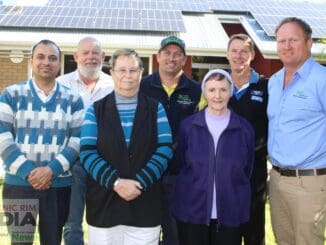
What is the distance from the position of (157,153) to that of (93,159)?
518 millimetres

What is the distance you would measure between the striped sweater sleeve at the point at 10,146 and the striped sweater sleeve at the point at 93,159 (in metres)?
0.55

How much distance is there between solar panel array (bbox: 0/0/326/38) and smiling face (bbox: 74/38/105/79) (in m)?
6.42

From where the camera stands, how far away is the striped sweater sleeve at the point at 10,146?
352 cm

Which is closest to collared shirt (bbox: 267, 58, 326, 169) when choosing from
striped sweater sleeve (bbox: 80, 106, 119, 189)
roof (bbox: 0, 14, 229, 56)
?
striped sweater sleeve (bbox: 80, 106, 119, 189)

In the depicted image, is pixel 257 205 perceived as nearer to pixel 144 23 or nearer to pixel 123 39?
pixel 123 39

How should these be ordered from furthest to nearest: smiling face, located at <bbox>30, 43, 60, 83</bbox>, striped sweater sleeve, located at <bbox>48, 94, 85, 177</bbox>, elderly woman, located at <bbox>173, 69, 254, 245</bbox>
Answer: smiling face, located at <bbox>30, 43, 60, 83</bbox>, striped sweater sleeve, located at <bbox>48, 94, 85, 177</bbox>, elderly woman, located at <bbox>173, 69, 254, 245</bbox>

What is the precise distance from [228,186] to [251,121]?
0.91 meters

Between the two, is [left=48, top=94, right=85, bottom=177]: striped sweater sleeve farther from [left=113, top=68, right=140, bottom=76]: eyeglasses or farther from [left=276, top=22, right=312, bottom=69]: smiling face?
[left=276, top=22, right=312, bottom=69]: smiling face

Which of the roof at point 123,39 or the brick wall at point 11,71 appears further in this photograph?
the brick wall at point 11,71

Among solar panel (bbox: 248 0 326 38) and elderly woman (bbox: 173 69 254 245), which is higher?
solar panel (bbox: 248 0 326 38)

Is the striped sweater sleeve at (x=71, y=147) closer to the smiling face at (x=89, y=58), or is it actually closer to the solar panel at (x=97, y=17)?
the smiling face at (x=89, y=58)

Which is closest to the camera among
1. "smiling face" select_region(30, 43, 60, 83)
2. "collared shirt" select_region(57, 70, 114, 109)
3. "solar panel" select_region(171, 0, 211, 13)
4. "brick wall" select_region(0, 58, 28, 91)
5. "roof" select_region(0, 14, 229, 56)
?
"smiling face" select_region(30, 43, 60, 83)

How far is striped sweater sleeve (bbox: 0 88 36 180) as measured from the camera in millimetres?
3516

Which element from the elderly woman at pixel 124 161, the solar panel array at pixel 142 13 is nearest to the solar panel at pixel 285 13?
the solar panel array at pixel 142 13
